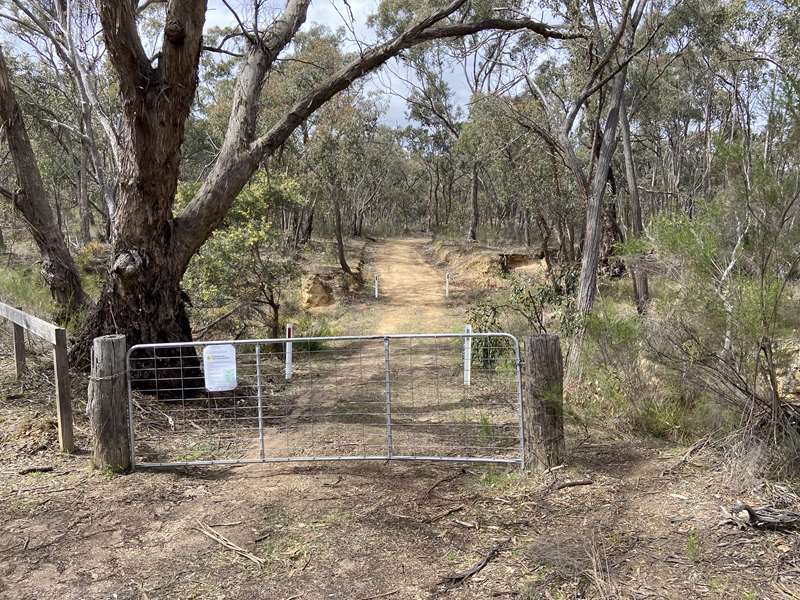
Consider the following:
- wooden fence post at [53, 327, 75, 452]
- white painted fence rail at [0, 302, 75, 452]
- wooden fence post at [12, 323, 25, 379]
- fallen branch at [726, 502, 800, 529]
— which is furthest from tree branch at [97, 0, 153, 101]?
fallen branch at [726, 502, 800, 529]

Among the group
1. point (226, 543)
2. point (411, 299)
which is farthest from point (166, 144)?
point (411, 299)

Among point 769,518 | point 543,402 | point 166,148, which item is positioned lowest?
point 769,518

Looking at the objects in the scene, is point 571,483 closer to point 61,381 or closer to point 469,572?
point 469,572

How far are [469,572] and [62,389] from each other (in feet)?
12.7

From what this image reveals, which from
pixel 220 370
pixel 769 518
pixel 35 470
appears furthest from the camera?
pixel 220 370

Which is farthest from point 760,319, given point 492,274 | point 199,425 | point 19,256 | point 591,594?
point 19,256

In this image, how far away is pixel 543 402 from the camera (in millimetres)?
4898

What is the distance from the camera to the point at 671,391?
19.2 feet

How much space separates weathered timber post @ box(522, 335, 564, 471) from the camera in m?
4.89

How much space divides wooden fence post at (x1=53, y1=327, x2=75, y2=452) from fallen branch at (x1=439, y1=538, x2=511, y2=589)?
12.4 feet

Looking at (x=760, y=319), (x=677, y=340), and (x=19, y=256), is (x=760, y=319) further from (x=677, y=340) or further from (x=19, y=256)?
(x=19, y=256)

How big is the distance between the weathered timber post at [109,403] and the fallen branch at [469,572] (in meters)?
3.04

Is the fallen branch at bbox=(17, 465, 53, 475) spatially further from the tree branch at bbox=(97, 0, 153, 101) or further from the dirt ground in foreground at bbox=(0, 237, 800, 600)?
the tree branch at bbox=(97, 0, 153, 101)

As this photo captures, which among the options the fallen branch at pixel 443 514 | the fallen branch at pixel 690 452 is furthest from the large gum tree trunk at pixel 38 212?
the fallen branch at pixel 690 452
